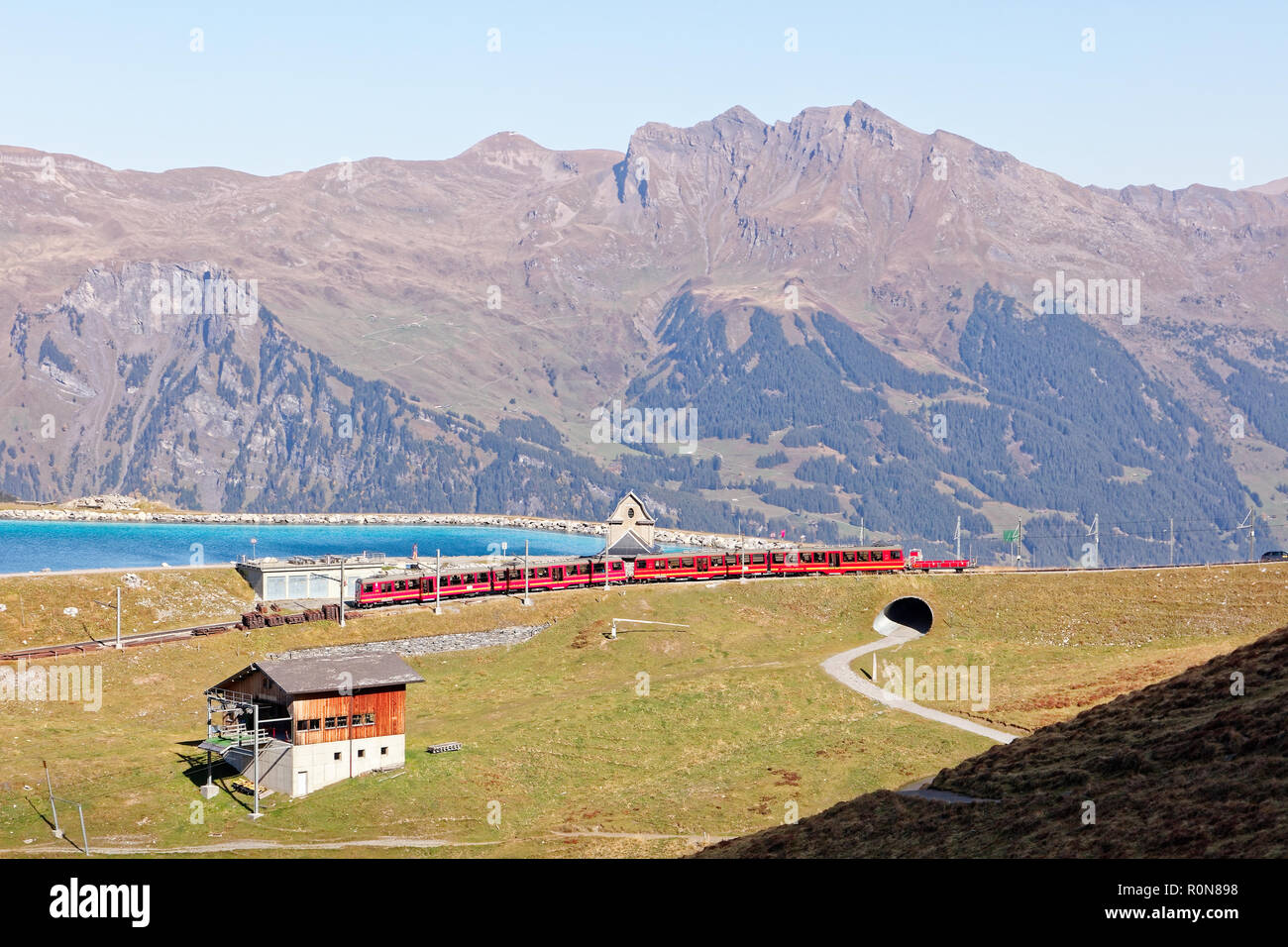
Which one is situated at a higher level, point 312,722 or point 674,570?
point 674,570

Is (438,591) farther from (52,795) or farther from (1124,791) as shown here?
(1124,791)

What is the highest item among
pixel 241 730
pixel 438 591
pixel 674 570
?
pixel 674 570

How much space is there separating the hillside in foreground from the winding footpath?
17.8 m

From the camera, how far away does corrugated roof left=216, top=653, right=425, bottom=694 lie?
Result: 258 ft

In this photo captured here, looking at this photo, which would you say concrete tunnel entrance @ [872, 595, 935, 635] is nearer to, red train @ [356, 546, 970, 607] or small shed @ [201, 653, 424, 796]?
red train @ [356, 546, 970, 607]

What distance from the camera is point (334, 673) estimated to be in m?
80.8

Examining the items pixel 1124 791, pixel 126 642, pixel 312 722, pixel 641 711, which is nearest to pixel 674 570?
pixel 641 711

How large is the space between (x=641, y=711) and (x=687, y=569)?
51.1 meters

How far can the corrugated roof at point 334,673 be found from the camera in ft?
258

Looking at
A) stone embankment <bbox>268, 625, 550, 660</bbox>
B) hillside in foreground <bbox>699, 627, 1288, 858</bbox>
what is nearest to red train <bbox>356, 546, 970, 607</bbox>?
stone embankment <bbox>268, 625, 550, 660</bbox>

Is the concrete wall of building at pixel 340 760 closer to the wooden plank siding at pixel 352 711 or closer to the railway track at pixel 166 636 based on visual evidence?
the wooden plank siding at pixel 352 711

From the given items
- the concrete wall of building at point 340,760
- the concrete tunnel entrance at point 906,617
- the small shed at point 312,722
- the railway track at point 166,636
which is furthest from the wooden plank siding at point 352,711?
the concrete tunnel entrance at point 906,617
